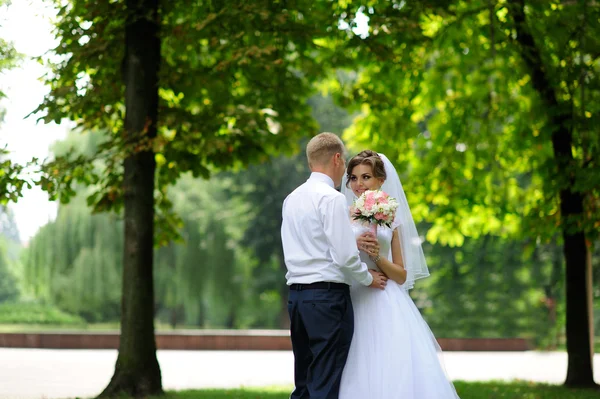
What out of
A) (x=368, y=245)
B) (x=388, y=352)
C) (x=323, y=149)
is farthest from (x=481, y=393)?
(x=323, y=149)

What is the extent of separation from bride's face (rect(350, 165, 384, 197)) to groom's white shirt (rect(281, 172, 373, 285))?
0.55 metres

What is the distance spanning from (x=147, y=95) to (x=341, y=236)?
261 inches

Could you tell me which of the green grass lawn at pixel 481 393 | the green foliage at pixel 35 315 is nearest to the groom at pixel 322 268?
the green grass lawn at pixel 481 393

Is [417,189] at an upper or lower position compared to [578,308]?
upper

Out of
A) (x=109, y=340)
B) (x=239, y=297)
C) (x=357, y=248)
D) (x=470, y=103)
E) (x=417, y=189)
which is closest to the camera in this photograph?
(x=357, y=248)

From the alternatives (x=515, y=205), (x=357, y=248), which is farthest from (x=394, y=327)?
(x=515, y=205)

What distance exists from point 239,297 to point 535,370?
20.7m

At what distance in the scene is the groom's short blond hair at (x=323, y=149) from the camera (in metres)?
5.69

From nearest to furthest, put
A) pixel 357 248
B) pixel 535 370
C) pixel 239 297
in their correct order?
pixel 357 248 → pixel 535 370 → pixel 239 297

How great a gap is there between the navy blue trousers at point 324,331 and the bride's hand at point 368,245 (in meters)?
0.33

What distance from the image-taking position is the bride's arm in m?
5.96

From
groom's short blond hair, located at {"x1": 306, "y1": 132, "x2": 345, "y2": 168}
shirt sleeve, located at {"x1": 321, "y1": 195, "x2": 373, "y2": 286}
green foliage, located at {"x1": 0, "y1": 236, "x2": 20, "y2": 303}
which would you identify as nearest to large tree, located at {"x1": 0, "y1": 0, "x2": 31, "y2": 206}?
groom's short blond hair, located at {"x1": 306, "y1": 132, "x2": 345, "y2": 168}

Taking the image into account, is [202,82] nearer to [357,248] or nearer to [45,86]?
[45,86]

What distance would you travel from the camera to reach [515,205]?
17.4m
